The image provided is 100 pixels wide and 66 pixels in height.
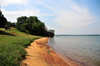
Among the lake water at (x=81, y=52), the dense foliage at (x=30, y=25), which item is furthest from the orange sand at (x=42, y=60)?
the dense foliage at (x=30, y=25)

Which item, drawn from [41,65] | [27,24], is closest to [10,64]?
[41,65]

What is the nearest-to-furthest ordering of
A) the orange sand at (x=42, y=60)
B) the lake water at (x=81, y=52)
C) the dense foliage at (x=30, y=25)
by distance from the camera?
the orange sand at (x=42, y=60) < the lake water at (x=81, y=52) < the dense foliage at (x=30, y=25)

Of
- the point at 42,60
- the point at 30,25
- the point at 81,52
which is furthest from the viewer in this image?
the point at 30,25

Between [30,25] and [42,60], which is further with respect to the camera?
[30,25]

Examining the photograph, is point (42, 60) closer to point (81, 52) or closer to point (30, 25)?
point (81, 52)

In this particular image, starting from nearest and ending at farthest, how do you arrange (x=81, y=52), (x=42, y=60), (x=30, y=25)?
1. (x=42, y=60)
2. (x=81, y=52)
3. (x=30, y=25)

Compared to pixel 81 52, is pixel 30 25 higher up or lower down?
higher up

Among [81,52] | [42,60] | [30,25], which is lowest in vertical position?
[81,52]

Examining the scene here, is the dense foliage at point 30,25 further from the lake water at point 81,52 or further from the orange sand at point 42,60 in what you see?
the orange sand at point 42,60

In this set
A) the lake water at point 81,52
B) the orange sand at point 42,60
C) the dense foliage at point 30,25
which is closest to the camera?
the orange sand at point 42,60

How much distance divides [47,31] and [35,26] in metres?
38.5

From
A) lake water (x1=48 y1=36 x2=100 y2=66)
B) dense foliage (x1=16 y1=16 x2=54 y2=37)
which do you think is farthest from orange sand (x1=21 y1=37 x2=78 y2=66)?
dense foliage (x1=16 y1=16 x2=54 y2=37)

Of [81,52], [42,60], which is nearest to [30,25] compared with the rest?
[81,52]

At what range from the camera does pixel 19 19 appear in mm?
67875
